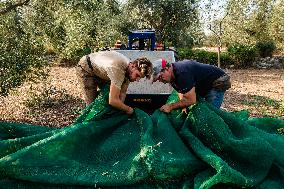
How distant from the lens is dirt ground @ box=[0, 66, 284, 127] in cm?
1023

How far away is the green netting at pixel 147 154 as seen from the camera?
401 cm

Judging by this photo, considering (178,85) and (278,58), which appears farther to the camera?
(278,58)

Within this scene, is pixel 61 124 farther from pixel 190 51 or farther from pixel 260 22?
pixel 260 22

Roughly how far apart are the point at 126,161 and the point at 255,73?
2011 centimetres

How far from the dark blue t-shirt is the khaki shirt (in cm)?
66

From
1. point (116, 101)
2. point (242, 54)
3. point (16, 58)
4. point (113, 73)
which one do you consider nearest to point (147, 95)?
point (16, 58)

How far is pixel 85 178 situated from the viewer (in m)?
4.03

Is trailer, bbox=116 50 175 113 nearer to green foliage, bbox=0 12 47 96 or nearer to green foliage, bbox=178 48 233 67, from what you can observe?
green foliage, bbox=0 12 47 96

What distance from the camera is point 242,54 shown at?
84.3ft

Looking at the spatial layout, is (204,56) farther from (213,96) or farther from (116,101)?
(116,101)

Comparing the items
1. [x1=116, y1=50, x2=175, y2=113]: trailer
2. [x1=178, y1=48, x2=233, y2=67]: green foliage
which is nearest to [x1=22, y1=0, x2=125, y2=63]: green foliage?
[x1=178, y1=48, x2=233, y2=67]: green foliage

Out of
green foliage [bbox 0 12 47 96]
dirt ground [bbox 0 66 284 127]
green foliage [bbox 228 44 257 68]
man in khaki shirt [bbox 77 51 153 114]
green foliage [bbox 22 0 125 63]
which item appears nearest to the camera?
man in khaki shirt [bbox 77 51 153 114]

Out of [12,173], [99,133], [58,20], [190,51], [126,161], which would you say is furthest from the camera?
[190,51]

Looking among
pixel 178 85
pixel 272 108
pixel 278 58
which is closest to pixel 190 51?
pixel 278 58
